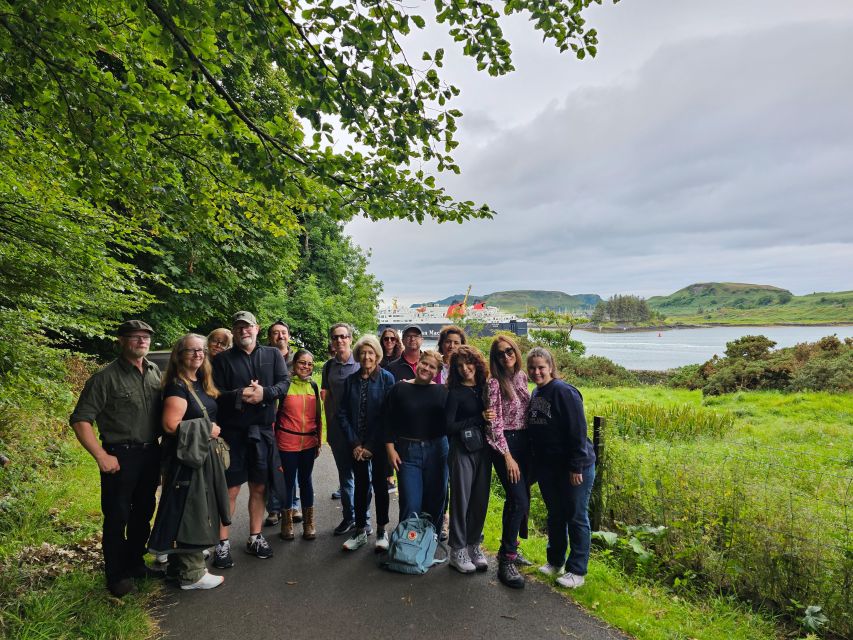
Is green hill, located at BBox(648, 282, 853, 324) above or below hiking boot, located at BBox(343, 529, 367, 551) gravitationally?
above

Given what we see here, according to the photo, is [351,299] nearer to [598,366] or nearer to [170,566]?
[598,366]

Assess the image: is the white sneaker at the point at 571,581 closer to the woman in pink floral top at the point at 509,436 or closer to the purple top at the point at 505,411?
the woman in pink floral top at the point at 509,436

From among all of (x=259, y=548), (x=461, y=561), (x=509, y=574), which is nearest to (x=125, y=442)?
(x=259, y=548)

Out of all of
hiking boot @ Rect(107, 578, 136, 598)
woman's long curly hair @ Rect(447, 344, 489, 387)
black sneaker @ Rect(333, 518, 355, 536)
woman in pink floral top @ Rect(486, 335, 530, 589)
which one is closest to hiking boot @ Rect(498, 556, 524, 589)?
woman in pink floral top @ Rect(486, 335, 530, 589)

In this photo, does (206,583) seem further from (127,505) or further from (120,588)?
(127,505)

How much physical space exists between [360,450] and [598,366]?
88.9 ft

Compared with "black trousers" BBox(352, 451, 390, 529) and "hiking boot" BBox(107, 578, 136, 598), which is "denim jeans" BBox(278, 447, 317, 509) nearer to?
"black trousers" BBox(352, 451, 390, 529)

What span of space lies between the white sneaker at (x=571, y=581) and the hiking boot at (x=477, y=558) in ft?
1.98

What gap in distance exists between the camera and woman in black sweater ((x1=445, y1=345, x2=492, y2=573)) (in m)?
3.74

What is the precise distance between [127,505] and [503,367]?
3.10 m

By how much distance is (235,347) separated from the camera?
13.7 ft

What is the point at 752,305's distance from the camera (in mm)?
145750

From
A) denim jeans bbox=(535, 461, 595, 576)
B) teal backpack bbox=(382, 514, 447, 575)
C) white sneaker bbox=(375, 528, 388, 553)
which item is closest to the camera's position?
denim jeans bbox=(535, 461, 595, 576)

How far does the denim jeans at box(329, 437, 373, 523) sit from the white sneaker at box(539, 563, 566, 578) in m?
1.69
